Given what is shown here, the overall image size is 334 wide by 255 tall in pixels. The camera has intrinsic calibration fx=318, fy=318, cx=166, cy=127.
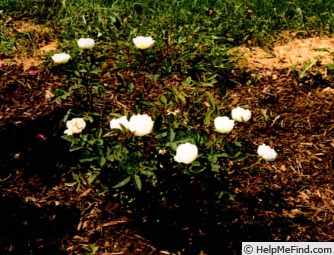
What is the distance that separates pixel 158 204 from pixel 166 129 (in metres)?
0.63

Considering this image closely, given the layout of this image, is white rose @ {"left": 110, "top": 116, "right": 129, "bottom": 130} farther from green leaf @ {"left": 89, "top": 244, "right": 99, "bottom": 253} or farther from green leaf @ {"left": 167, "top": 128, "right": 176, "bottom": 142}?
green leaf @ {"left": 89, "top": 244, "right": 99, "bottom": 253}

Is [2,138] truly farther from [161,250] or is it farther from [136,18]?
[136,18]

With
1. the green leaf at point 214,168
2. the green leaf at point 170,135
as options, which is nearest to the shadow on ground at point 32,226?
the green leaf at point 170,135

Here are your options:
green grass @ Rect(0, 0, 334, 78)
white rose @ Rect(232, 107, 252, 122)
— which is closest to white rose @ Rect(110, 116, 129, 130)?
white rose @ Rect(232, 107, 252, 122)

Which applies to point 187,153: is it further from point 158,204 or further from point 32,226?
point 32,226

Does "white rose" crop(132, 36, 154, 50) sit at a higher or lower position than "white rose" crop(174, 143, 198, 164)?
higher

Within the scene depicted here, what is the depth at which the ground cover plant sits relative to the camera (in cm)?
191

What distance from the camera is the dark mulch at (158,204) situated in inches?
81.6

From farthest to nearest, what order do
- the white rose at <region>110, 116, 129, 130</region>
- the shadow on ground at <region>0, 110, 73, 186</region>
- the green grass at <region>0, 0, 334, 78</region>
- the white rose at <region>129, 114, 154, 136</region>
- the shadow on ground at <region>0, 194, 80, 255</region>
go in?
the green grass at <region>0, 0, 334, 78</region> → the shadow on ground at <region>0, 110, 73, 186</region> → the shadow on ground at <region>0, 194, 80, 255</region> → the white rose at <region>110, 116, 129, 130</region> → the white rose at <region>129, 114, 154, 136</region>

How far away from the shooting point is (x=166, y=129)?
71.4 inches

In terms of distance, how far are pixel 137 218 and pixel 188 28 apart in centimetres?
243

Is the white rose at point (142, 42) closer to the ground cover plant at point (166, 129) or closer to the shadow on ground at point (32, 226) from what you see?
the ground cover plant at point (166, 129)

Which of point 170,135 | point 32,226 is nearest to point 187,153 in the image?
point 170,135

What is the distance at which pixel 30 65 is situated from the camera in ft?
11.0
